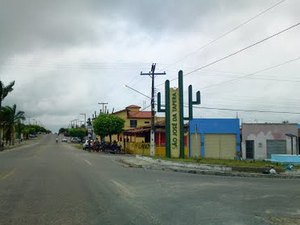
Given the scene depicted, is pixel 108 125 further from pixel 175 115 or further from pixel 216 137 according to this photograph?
pixel 175 115

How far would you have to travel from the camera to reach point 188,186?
63.1ft

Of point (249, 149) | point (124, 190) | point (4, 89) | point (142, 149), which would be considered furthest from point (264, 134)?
point (124, 190)

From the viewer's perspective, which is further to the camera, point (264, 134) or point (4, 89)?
point (4, 89)

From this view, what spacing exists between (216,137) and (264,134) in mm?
5576

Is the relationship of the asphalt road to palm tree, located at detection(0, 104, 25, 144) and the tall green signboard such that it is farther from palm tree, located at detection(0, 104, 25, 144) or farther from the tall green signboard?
palm tree, located at detection(0, 104, 25, 144)

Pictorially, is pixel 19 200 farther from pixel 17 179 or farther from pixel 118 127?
pixel 118 127

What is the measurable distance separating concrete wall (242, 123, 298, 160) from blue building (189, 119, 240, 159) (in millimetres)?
1448

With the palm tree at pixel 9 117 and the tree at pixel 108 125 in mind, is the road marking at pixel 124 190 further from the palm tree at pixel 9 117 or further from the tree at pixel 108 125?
the palm tree at pixel 9 117

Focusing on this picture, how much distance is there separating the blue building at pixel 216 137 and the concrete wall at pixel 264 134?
1.45 meters

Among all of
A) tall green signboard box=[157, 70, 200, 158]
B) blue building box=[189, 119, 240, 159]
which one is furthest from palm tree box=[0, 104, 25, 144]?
tall green signboard box=[157, 70, 200, 158]

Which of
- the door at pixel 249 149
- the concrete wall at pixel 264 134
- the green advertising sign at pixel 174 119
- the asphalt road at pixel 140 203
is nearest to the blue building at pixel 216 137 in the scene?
the door at pixel 249 149

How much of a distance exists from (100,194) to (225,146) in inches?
1761

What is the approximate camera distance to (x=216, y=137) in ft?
192

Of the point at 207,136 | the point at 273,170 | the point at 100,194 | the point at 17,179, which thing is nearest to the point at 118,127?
the point at 207,136
